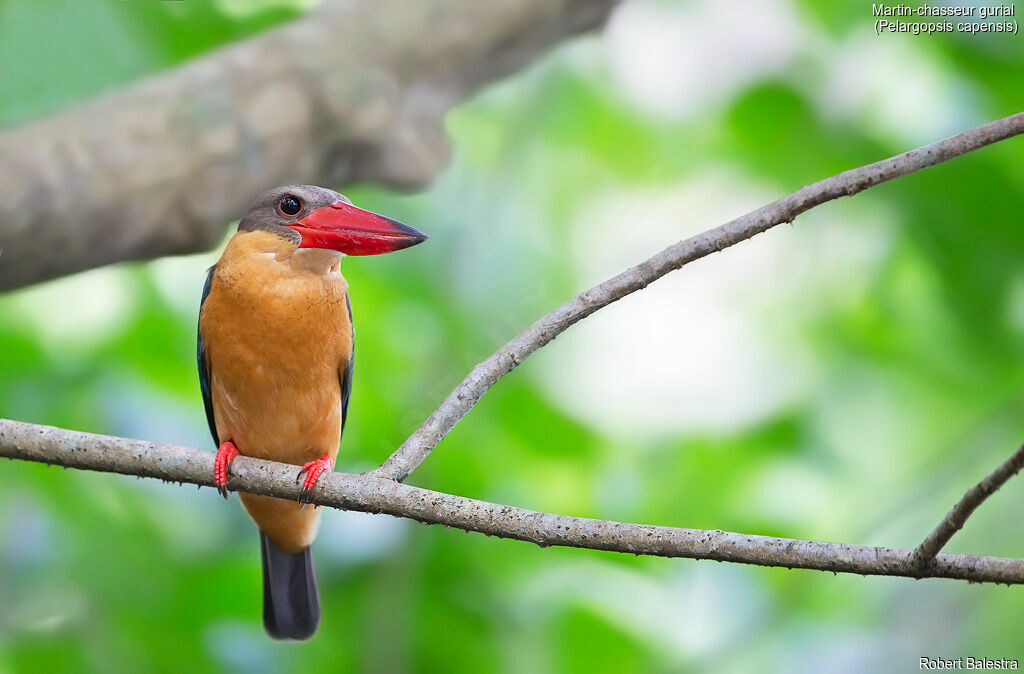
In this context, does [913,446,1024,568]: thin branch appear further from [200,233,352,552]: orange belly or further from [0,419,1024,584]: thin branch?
[200,233,352,552]: orange belly

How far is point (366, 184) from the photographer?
3.01m

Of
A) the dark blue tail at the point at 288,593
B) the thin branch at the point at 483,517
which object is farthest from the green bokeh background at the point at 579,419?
the thin branch at the point at 483,517

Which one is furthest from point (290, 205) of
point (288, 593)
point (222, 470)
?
point (288, 593)

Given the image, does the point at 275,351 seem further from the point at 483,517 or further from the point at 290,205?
the point at 483,517

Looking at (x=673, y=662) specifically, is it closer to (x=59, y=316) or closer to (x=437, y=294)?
(x=437, y=294)

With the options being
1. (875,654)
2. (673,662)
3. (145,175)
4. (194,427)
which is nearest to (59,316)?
(194,427)

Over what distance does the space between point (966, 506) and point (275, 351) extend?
57.7 inches

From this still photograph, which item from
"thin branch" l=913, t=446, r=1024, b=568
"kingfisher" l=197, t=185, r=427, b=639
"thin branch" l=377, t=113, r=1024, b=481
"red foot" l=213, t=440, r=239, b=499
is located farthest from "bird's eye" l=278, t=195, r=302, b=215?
"thin branch" l=913, t=446, r=1024, b=568

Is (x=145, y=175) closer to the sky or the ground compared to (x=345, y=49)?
closer to the ground

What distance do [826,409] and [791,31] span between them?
145 cm

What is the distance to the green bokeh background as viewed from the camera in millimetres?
3227

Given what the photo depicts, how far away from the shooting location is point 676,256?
151 cm

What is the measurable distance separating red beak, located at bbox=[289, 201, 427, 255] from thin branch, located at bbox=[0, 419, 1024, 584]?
1.47 feet

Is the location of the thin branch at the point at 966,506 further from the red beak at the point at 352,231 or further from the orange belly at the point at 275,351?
the orange belly at the point at 275,351
